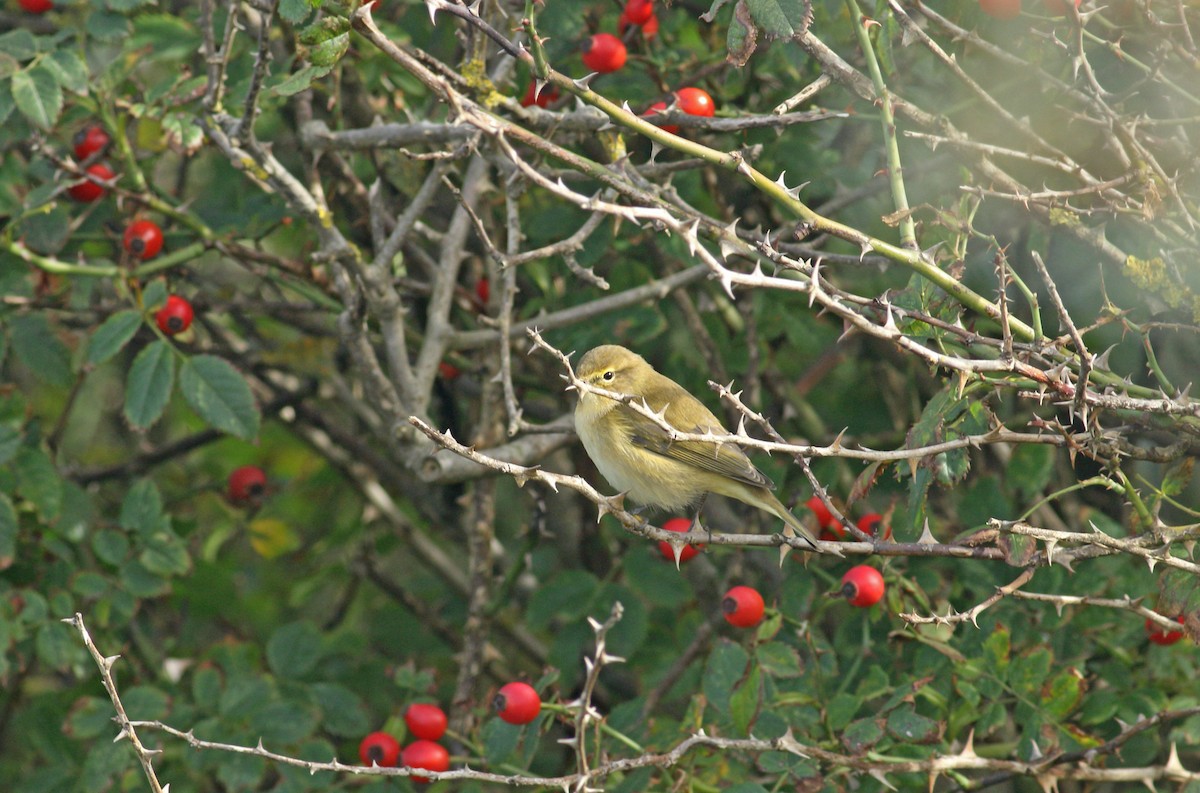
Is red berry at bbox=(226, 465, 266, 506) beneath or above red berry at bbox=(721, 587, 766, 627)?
beneath

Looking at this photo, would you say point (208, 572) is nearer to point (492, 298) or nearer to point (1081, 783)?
point (492, 298)

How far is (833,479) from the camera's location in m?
3.95

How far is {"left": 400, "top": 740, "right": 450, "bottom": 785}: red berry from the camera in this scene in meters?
3.39

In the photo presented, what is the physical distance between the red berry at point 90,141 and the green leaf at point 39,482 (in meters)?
1.03

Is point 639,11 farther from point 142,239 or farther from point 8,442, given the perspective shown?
point 8,442

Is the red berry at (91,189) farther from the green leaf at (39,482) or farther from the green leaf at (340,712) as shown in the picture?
the green leaf at (340,712)

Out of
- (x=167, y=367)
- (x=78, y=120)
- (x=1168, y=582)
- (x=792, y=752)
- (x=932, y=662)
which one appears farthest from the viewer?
(x=78, y=120)

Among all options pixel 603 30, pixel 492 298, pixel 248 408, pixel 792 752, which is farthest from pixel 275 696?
pixel 603 30

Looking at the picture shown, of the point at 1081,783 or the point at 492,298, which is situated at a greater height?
the point at 492,298

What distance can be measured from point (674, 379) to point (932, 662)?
1661mm

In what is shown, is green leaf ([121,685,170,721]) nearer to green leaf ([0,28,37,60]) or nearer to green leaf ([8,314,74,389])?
green leaf ([8,314,74,389])

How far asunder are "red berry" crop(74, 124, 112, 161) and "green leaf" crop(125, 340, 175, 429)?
2.51ft

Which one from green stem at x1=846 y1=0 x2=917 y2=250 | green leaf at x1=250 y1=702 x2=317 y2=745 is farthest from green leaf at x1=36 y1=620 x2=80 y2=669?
A: green stem at x1=846 y1=0 x2=917 y2=250

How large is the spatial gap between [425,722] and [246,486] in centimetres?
186
